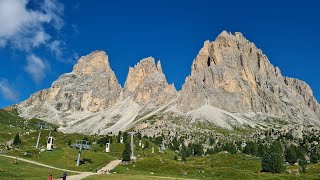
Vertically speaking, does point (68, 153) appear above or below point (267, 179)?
above

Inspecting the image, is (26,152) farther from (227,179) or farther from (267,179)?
(267,179)

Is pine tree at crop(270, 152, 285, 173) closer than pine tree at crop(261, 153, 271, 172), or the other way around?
pine tree at crop(270, 152, 285, 173)

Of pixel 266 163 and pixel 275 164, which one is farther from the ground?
pixel 266 163

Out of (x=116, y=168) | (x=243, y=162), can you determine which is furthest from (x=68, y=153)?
(x=243, y=162)

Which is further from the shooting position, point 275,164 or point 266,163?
point 266,163

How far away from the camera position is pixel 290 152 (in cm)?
14925

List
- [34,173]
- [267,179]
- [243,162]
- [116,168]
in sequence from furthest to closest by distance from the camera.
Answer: [243,162] < [116,168] < [267,179] < [34,173]

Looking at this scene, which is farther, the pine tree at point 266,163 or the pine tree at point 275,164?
the pine tree at point 266,163

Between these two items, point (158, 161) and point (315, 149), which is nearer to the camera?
point (158, 161)

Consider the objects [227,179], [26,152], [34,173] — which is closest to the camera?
[34,173]

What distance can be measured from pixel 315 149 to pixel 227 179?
127 metres

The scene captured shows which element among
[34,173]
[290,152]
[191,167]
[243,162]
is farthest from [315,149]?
[34,173]

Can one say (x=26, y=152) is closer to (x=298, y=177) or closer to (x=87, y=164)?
(x=87, y=164)

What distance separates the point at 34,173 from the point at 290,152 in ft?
382
